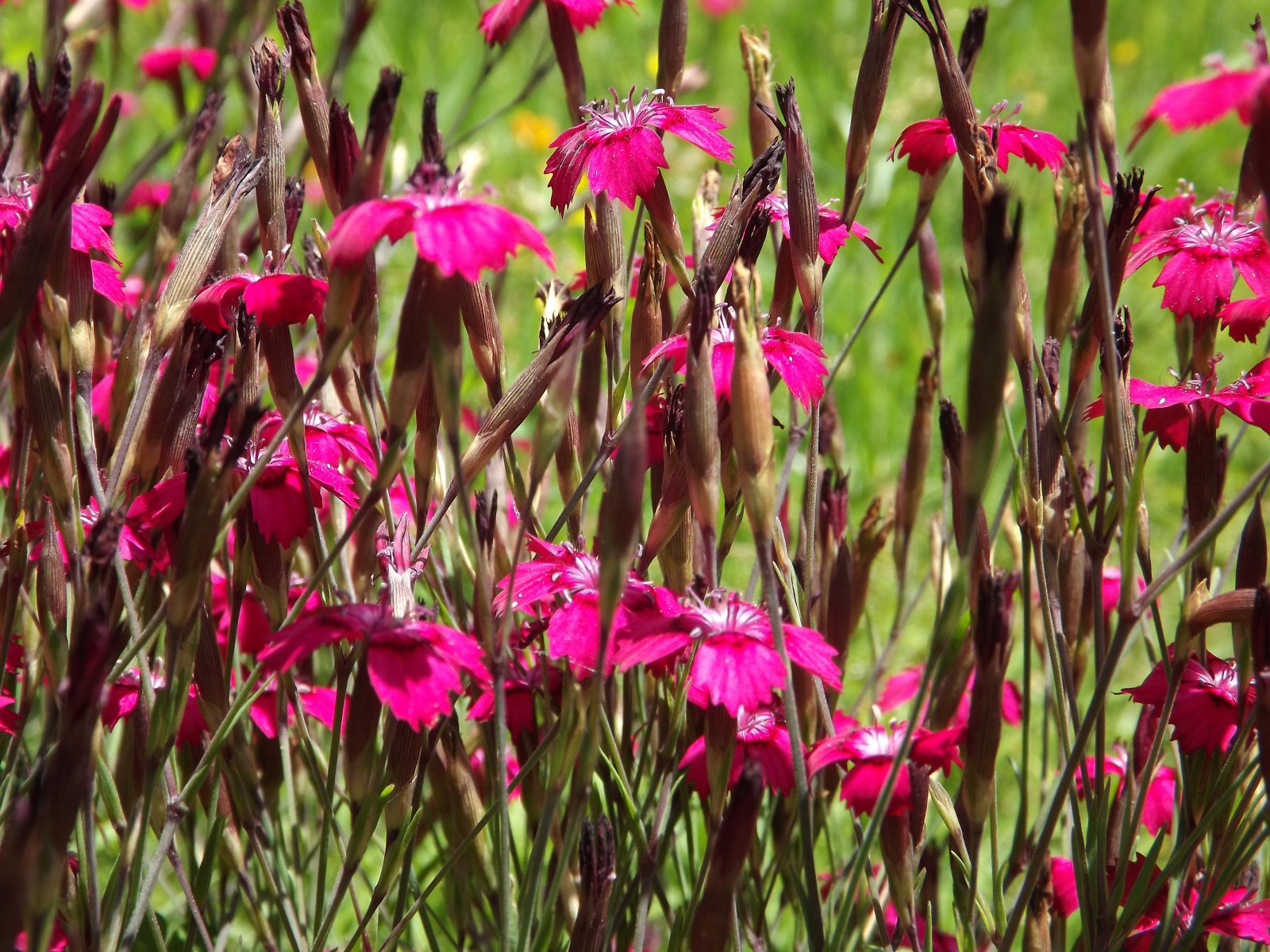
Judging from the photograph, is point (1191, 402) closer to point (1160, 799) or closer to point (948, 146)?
point (948, 146)

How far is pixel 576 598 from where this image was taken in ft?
2.07

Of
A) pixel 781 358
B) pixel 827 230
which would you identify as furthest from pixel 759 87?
pixel 781 358

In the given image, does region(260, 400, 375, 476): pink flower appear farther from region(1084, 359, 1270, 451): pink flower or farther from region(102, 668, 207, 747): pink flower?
region(1084, 359, 1270, 451): pink flower

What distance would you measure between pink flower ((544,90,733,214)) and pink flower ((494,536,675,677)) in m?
0.19

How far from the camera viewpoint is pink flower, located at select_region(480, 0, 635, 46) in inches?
30.8

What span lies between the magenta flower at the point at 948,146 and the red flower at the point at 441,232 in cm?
33

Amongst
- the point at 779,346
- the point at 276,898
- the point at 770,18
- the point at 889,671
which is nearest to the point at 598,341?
the point at 779,346

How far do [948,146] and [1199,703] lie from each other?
347 millimetres

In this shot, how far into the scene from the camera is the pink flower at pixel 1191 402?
662mm

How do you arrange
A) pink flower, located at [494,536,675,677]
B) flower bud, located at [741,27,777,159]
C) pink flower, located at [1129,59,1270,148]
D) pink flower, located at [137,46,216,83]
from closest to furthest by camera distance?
pink flower, located at [1129,59,1270,148], pink flower, located at [494,536,675,677], flower bud, located at [741,27,777,159], pink flower, located at [137,46,216,83]

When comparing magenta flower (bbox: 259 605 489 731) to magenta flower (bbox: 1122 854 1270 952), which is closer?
magenta flower (bbox: 259 605 489 731)

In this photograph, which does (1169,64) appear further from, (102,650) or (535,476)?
(102,650)

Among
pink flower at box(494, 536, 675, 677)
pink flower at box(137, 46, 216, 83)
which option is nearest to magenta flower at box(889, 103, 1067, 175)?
pink flower at box(494, 536, 675, 677)

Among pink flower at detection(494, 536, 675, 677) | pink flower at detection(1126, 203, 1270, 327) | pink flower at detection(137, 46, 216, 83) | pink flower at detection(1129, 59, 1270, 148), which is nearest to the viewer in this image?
pink flower at detection(1129, 59, 1270, 148)
